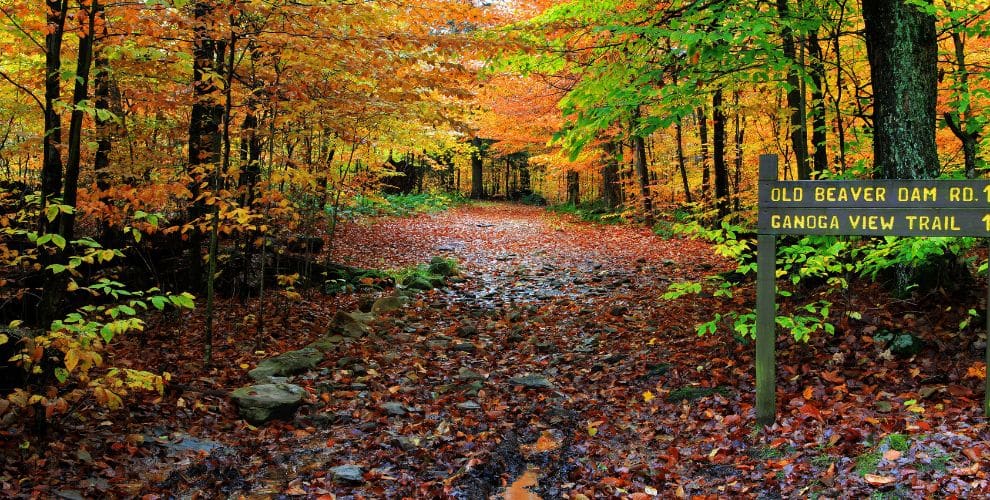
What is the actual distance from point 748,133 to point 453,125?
13.0m

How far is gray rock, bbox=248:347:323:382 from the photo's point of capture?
265 inches

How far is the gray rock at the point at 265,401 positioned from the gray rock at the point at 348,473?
1.23 metres

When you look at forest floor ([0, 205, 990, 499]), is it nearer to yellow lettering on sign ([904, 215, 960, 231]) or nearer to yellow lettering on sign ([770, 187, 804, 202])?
yellow lettering on sign ([904, 215, 960, 231])

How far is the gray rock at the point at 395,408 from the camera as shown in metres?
6.00

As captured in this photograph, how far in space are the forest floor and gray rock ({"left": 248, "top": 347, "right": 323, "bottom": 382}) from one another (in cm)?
20

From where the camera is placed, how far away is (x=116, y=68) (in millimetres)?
7203

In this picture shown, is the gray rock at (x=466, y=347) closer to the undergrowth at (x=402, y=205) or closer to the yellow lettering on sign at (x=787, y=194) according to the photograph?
the yellow lettering on sign at (x=787, y=194)

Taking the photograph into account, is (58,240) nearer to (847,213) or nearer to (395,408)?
(395,408)

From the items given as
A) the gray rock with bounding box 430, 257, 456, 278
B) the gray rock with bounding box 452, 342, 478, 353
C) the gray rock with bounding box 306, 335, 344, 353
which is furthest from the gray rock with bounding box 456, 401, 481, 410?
the gray rock with bounding box 430, 257, 456, 278

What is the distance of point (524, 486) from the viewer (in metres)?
4.58

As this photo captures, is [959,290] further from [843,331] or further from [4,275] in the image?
[4,275]

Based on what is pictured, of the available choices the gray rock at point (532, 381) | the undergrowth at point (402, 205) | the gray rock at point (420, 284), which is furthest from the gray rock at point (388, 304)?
the undergrowth at point (402, 205)

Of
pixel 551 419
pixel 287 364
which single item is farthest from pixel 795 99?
pixel 287 364

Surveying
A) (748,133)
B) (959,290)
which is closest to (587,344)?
(959,290)
